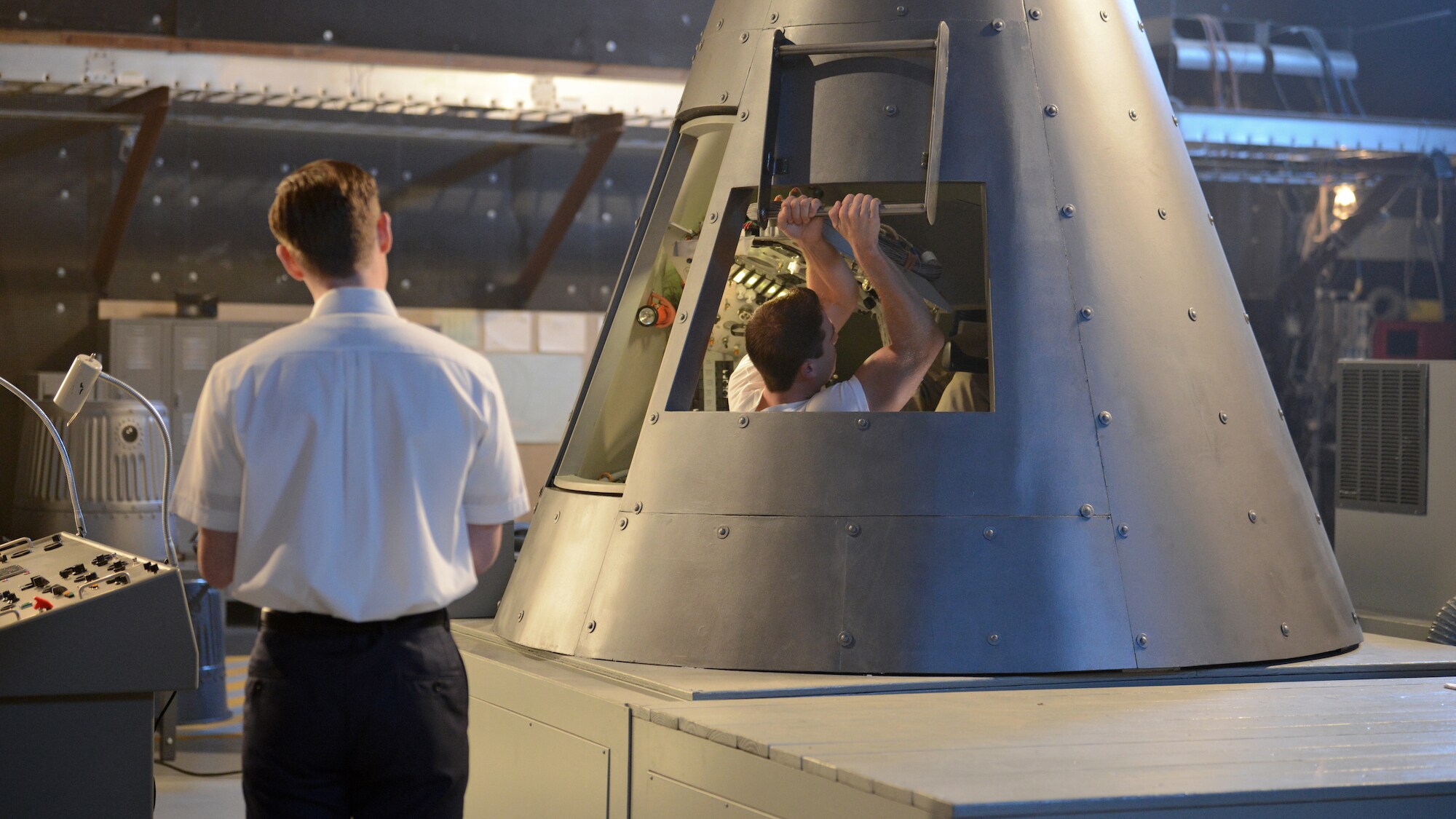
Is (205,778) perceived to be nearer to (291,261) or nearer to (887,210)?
(887,210)

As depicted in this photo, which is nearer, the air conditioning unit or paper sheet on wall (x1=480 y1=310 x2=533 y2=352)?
the air conditioning unit

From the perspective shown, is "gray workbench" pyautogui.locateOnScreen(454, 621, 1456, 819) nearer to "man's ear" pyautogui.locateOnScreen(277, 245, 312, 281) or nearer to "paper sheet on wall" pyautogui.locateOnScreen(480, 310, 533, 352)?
"man's ear" pyautogui.locateOnScreen(277, 245, 312, 281)

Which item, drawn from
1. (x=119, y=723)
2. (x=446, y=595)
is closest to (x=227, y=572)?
(x=446, y=595)

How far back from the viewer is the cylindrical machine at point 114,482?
21.7 feet

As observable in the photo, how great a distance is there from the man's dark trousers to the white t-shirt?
1127 millimetres

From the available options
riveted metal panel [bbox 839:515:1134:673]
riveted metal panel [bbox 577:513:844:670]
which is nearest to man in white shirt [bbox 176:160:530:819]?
riveted metal panel [bbox 577:513:844:670]

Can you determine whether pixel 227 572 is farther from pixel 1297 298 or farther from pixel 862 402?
pixel 1297 298

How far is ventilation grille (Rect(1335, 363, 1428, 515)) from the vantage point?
4828mm

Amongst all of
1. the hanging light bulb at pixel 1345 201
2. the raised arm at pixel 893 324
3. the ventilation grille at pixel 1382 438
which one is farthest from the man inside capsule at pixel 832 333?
the hanging light bulb at pixel 1345 201

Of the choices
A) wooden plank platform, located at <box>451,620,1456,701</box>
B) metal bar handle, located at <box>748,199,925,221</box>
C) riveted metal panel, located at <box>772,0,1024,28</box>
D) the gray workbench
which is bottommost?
the gray workbench

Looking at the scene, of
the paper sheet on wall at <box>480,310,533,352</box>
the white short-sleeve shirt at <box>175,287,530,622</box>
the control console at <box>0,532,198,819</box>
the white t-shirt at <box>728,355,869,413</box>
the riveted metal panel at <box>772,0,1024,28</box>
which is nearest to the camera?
the white short-sleeve shirt at <box>175,287,530,622</box>

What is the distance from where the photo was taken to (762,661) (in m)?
2.78

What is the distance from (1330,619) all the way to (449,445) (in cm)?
203

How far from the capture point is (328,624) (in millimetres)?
1987
